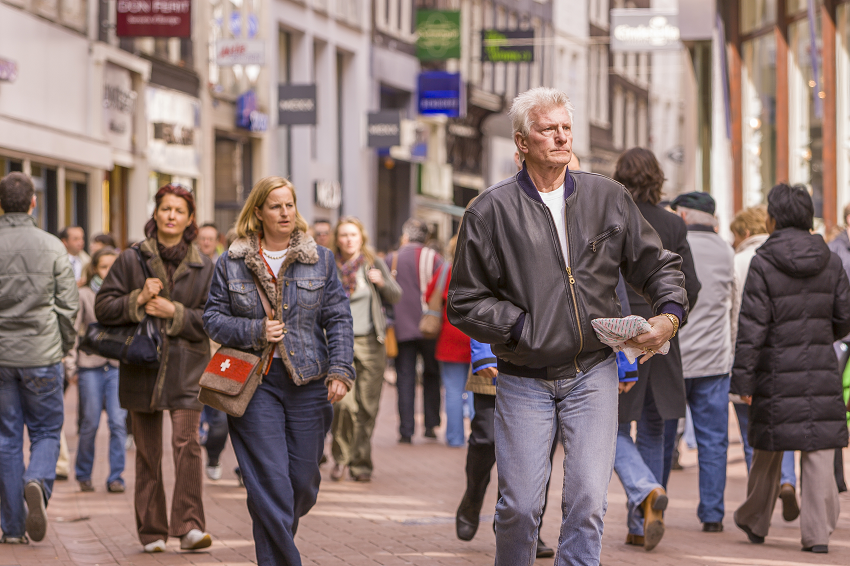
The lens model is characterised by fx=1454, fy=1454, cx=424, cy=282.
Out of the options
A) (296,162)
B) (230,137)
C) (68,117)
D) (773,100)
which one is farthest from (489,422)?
(296,162)

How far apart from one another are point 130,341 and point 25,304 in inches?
27.1

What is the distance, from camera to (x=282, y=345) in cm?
648

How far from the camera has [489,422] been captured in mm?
7703

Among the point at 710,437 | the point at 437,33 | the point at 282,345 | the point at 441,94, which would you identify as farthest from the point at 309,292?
the point at 441,94

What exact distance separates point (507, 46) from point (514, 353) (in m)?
33.3

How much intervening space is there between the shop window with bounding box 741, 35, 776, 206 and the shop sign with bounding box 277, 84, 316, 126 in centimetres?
1187

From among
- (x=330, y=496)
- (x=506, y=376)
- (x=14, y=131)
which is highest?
Result: (x=14, y=131)

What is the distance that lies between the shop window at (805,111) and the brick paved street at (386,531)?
7566mm

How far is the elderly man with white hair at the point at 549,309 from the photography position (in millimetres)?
5059

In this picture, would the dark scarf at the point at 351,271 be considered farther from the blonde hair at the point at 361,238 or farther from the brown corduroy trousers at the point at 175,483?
the brown corduroy trousers at the point at 175,483

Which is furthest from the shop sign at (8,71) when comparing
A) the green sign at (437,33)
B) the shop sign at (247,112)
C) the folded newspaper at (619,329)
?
the green sign at (437,33)

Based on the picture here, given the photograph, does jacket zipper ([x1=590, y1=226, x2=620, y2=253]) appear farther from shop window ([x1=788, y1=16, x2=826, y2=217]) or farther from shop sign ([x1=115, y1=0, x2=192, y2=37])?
shop sign ([x1=115, y1=0, x2=192, y2=37])

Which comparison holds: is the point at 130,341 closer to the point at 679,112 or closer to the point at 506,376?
the point at 506,376

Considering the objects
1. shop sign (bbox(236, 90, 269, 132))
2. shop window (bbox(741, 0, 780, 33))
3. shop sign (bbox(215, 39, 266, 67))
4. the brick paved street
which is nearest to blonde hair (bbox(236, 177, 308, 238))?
the brick paved street
